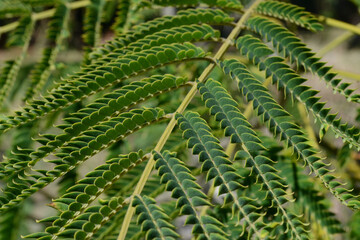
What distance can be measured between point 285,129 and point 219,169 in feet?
0.51

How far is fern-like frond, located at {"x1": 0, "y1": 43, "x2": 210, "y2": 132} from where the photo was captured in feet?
2.47

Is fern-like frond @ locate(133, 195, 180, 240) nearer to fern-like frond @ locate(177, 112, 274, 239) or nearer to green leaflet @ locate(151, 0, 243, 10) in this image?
fern-like frond @ locate(177, 112, 274, 239)

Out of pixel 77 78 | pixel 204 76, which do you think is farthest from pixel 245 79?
pixel 77 78

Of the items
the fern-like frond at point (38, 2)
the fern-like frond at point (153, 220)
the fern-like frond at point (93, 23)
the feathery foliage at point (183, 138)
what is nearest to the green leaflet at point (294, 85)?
the feathery foliage at point (183, 138)

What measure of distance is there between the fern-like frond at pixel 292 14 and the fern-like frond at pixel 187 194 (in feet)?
1.76

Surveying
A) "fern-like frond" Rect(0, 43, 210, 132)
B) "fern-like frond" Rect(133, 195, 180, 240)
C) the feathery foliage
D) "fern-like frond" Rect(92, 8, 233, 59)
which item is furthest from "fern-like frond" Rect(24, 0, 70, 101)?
"fern-like frond" Rect(133, 195, 180, 240)

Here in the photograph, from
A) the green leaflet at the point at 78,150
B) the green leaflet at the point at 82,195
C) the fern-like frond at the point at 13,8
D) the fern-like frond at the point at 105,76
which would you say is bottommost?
the green leaflet at the point at 82,195

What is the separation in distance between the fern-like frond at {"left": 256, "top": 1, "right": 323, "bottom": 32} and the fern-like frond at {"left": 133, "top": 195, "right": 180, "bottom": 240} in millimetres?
626

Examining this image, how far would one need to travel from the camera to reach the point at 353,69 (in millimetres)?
2445

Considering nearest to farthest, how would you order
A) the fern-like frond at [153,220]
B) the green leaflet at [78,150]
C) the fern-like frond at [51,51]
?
the fern-like frond at [153,220] < the green leaflet at [78,150] < the fern-like frond at [51,51]

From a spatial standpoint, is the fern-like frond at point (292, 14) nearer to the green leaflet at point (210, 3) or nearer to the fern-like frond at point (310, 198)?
the green leaflet at point (210, 3)

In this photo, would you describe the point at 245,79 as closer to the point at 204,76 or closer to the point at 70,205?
the point at 204,76

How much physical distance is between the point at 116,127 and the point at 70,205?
0.16 metres

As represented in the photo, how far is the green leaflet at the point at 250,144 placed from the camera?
0.60 meters
